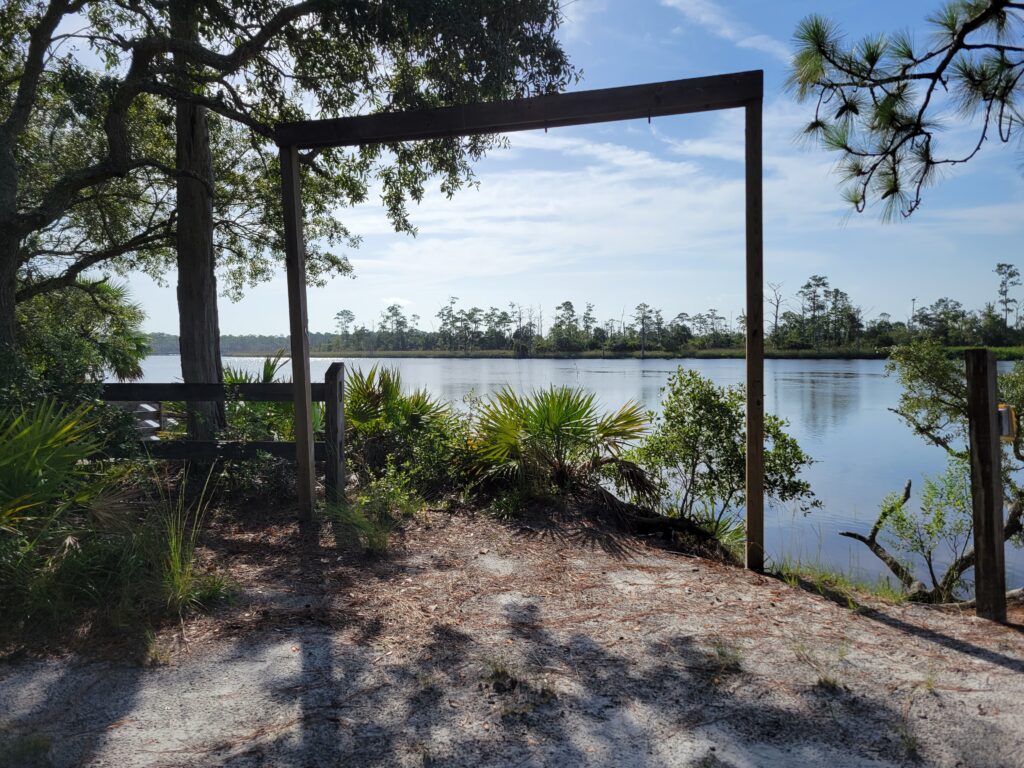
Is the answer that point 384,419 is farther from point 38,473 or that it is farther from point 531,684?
point 531,684

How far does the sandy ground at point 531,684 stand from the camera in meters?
2.35

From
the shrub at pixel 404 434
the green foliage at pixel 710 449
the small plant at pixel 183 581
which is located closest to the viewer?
the small plant at pixel 183 581

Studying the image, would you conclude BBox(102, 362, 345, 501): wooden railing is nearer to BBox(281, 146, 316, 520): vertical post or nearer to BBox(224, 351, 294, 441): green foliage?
BBox(224, 351, 294, 441): green foliage

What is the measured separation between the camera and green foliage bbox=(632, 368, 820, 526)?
587 centimetres

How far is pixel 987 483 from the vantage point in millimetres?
3678

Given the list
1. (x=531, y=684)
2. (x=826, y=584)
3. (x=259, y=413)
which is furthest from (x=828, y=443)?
(x=531, y=684)

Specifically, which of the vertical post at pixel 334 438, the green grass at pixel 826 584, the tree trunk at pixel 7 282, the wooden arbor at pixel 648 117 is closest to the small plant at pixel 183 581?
the vertical post at pixel 334 438

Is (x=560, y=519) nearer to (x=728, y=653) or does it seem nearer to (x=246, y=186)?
(x=728, y=653)

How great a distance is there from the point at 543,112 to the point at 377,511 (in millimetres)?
3510

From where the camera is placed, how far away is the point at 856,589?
15.3ft

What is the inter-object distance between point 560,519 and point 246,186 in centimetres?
791

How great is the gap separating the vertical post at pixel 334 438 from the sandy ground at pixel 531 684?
5.64ft

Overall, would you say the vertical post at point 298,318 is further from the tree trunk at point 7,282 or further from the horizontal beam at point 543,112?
the tree trunk at point 7,282

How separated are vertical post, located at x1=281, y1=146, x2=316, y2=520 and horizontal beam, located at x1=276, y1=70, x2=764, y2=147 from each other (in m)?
0.31
